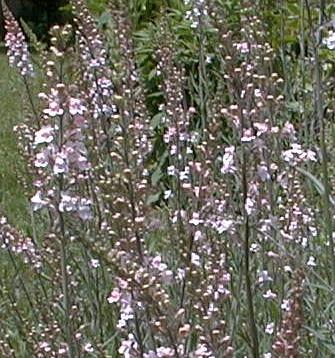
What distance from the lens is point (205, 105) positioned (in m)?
4.00

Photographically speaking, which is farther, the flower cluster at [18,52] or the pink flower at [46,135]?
the flower cluster at [18,52]

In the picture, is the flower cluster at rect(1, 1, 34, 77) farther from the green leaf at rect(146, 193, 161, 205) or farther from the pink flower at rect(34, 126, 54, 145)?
the pink flower at rect(34, 126, 54, 145)

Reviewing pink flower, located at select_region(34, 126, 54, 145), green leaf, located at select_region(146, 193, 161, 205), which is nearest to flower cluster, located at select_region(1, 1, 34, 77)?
green leaf, located at select_region(146, 193, 161, 205)

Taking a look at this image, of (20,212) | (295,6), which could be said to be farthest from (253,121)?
(20,212)

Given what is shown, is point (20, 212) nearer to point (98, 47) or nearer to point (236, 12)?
point (236, 12)

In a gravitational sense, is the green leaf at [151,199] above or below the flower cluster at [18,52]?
below

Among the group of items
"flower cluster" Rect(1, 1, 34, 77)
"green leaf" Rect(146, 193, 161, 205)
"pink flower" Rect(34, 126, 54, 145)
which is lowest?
"green leaf" Rect(146, 193, 161, 205)

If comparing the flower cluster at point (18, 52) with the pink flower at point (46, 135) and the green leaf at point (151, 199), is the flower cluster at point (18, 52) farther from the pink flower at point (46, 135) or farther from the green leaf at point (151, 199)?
the pink flower at point (46, 135)

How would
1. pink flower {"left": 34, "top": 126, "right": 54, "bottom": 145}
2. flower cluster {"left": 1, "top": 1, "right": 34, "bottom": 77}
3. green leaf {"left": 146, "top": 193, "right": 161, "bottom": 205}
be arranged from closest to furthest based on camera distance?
pink flower {"left": 34, "top": 126, "right": 54, "bottom": 145}
green leaf {"left": 146, "top": 193, "right": 161, "bottom": 205}
flower cluster {"left": 1, "top": 1, "right": 34, "bottom": 77}

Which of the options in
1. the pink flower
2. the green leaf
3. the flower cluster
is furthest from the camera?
the flower cluster

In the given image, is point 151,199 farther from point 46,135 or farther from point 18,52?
point 46,135

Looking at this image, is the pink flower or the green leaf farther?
the green leaf

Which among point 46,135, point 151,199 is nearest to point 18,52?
point 151,199

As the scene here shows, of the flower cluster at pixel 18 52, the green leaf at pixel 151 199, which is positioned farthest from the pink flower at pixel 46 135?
the flower cluster at pixel 18 52
